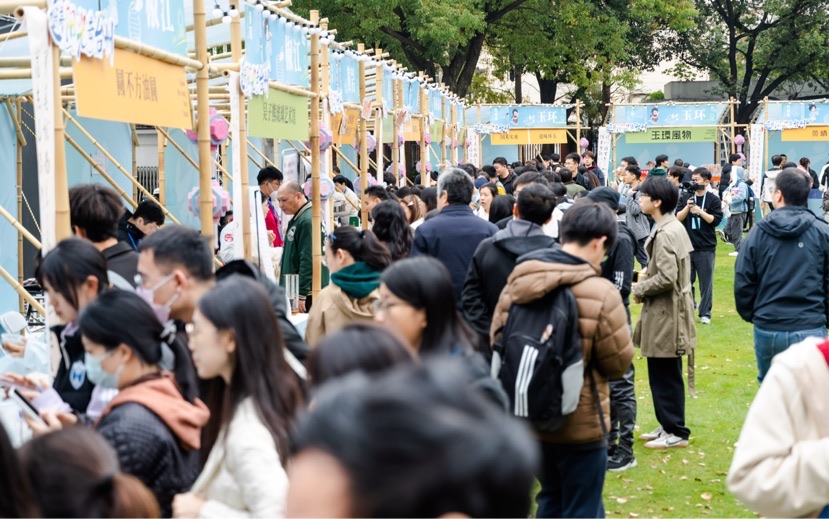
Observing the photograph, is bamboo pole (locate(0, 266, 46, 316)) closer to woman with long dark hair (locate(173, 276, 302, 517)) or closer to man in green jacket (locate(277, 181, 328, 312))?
woman with long dark hair (locate(173, 276, 302, 517))

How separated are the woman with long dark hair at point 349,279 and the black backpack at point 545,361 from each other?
107 centimetres

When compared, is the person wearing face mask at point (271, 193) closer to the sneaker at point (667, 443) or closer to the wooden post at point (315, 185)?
the wooden post at point (315, 185)

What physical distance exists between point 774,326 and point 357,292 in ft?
8.81

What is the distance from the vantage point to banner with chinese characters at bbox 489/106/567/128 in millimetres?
27578

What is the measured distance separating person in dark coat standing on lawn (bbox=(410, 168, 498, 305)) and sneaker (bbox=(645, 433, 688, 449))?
2.09m

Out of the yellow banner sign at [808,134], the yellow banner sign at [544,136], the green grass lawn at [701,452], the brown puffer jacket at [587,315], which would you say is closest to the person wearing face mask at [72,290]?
the brown puffer jacket at [587,315]

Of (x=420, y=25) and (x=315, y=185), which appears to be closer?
(x=315, y=185)

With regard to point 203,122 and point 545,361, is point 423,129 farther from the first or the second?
point 545,361

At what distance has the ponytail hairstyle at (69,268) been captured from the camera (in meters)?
3.91

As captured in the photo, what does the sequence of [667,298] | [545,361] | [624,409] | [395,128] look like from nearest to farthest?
[545,361] < [624,409] < [667,298] < [395,128]

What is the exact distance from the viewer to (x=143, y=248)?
13.3 ft

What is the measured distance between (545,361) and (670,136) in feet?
77.5

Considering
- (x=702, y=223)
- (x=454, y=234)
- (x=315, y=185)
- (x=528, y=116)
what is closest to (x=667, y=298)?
(x=454, y=234)

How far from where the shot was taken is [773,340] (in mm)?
6465
